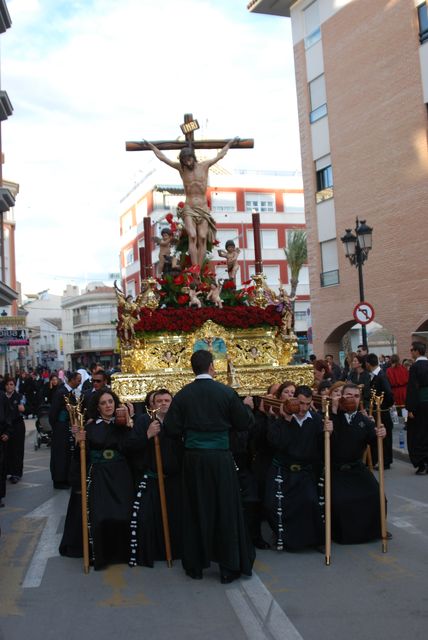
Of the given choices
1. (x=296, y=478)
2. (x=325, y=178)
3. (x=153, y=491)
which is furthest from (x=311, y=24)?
(x=153, y=491)

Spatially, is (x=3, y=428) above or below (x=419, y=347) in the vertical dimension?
below

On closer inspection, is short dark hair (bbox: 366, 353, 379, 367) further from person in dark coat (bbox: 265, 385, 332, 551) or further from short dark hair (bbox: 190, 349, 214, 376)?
short dark hair (bbox: 190, 349, 214, 376)

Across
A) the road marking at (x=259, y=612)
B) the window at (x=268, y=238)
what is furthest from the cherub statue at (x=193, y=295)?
the window at (x=268, y=238)

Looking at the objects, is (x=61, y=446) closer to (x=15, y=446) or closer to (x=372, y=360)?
(x=15, y=446)

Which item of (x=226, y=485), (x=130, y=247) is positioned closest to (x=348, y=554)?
(x=226, y=485)

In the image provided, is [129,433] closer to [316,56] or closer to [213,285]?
[213,285]

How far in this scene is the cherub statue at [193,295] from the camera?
985cm

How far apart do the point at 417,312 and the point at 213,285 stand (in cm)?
1326

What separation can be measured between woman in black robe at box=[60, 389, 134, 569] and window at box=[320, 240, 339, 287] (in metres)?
20.1

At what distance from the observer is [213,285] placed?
33.2 ft

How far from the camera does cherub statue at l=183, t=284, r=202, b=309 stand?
985cm

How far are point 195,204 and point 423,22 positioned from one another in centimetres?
1472

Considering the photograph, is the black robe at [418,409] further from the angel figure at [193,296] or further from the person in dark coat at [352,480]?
the person in dark coat at [352,480]

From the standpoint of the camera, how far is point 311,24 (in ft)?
87.6
